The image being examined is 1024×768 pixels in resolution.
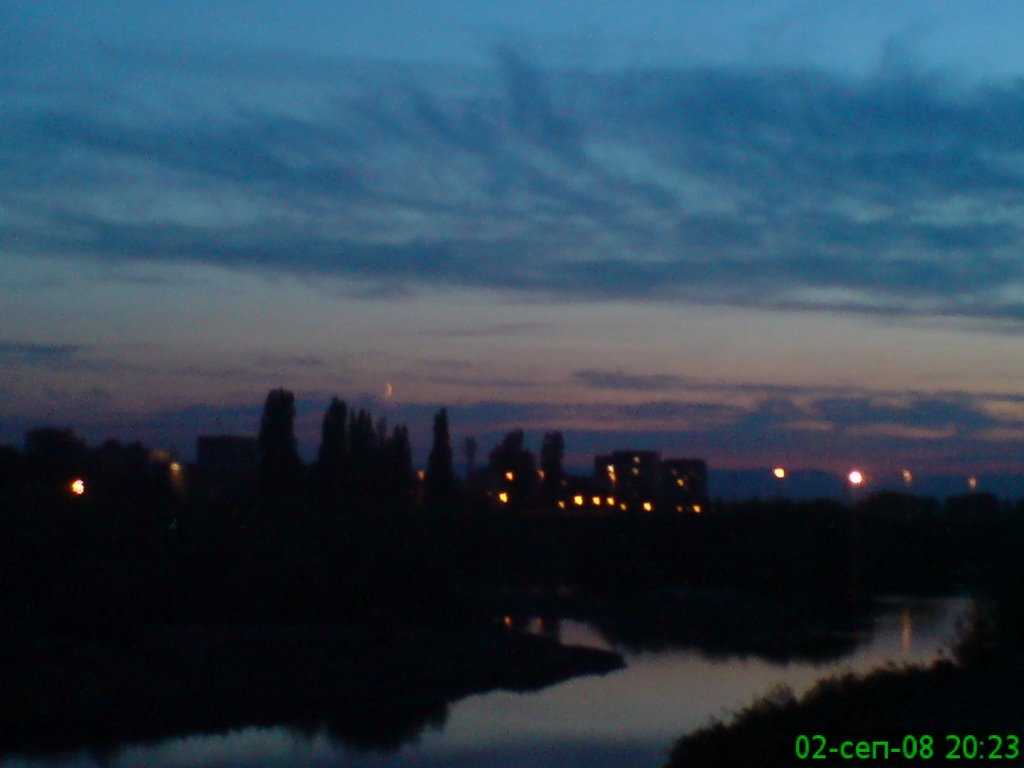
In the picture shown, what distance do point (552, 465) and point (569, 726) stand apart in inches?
2359

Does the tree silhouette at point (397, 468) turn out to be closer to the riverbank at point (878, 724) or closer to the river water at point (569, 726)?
the river water at point (569, 726)

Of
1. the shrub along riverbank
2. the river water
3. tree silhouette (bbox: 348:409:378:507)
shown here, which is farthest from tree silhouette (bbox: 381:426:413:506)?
the shrub along riverbank

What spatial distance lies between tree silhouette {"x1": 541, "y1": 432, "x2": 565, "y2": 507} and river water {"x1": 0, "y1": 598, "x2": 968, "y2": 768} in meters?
47.5

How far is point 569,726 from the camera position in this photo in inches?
1112

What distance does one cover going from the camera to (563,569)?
2712 inches

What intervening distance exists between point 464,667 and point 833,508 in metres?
36.7

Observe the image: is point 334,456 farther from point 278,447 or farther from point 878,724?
point 878,724

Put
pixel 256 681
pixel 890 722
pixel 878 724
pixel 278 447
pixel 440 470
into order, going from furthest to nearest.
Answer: pixel 440 470 < pixel 278 447 < pixel 256 681 < pixel 890 722 < pixel 878 724

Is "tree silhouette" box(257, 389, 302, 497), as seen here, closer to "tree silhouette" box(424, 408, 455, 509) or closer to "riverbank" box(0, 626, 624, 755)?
"tree silhouette" box(424, 408, 455, 509)

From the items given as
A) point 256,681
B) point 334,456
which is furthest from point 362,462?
point 256,681

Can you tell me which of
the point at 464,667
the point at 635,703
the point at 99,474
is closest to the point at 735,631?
the point at 464,667

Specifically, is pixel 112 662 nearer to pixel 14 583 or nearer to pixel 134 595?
pixel 134 595

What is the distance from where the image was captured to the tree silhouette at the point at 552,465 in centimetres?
8738

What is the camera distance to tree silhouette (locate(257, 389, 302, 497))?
61.3 m
